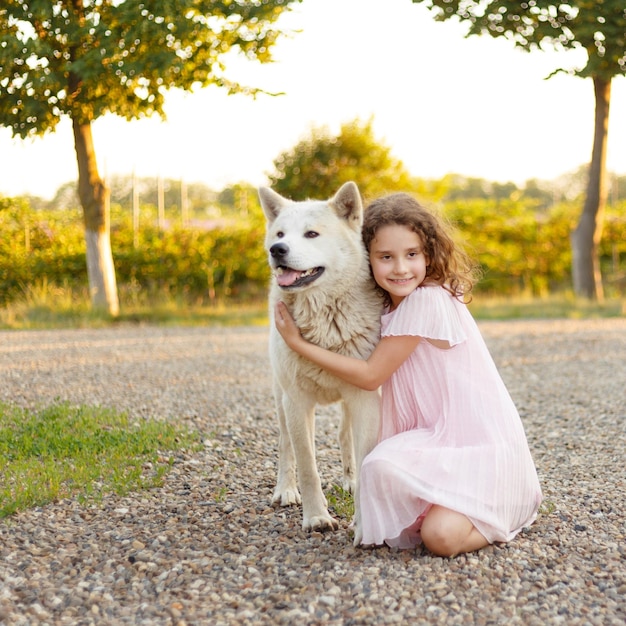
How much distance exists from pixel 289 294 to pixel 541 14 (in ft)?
30.6

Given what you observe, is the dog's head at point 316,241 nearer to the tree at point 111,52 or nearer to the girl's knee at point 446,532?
the girl's knee at point 446,532

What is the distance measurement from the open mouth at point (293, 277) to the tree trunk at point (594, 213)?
11.5 m

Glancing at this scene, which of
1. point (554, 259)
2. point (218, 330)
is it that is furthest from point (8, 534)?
point (554, 259)

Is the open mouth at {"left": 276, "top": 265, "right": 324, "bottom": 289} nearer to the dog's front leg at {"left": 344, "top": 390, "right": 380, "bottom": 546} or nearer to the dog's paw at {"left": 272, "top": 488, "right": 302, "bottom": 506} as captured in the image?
the dog's front leg at {"left": 344, "top": 390, "right": 380, "bottom": 546}

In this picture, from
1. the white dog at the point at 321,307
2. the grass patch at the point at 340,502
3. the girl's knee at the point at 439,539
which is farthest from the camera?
the grass patch at the point at 340,502

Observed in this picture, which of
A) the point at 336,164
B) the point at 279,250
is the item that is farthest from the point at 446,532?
the point at 336,164

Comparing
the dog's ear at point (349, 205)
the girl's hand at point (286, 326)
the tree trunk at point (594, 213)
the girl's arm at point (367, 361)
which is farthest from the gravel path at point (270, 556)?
the tree trunk at point (594, 213)

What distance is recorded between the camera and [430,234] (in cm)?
325

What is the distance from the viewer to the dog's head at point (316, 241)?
308cm

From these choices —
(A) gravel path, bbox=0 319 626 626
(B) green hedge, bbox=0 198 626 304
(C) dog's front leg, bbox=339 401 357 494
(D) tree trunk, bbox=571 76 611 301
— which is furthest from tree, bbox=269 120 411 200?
(C) dog's front leg, bbox=339 401 357 494

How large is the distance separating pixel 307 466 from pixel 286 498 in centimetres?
48

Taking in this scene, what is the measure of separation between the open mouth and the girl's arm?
0.24 m

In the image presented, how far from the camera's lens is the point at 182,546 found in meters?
3.13

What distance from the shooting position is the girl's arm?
3.09 metres
